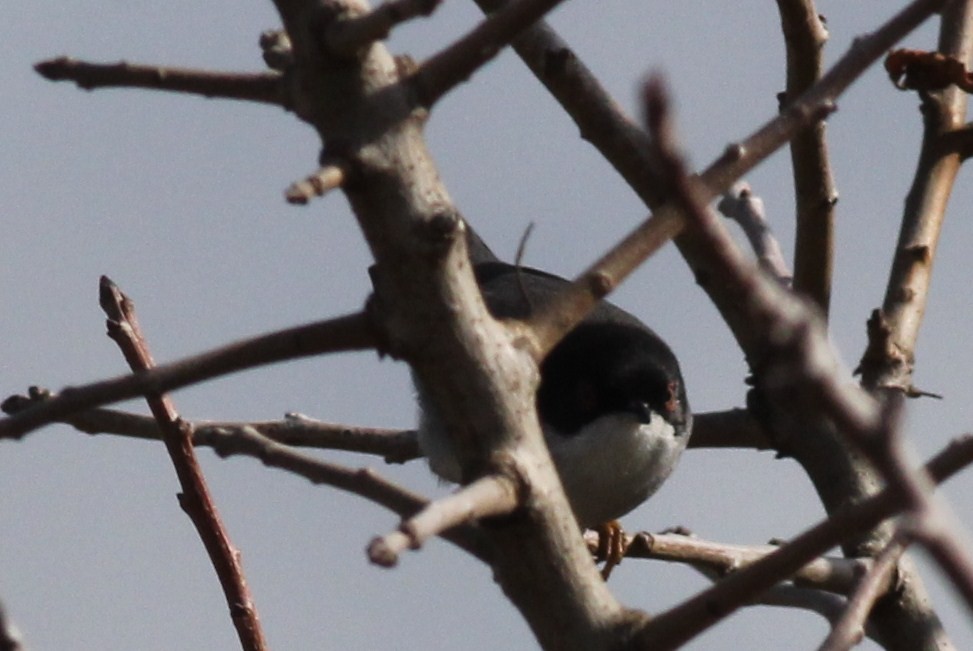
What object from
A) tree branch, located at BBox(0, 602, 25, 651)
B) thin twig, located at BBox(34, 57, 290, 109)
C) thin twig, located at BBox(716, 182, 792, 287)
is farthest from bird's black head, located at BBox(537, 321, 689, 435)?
tree branch, located at BBox(0, 602, 25, 651)

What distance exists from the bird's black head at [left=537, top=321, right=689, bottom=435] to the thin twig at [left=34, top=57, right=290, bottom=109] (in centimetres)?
348

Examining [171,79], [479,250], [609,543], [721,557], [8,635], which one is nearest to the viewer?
[8,635]

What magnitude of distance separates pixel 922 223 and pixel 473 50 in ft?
8.62

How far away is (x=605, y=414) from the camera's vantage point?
5.21 metres

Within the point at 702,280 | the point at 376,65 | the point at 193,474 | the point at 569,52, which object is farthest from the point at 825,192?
the point at 376,65

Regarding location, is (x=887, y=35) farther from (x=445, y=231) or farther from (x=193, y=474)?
(x=193, y=474)

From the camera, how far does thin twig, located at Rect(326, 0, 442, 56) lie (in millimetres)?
1479

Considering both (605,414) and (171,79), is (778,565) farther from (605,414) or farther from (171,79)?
(605,414)

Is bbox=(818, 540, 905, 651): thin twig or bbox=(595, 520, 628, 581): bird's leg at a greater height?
bbox=(595, 520, 628, 581): bird's leg

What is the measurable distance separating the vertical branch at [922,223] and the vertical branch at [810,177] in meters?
0.19

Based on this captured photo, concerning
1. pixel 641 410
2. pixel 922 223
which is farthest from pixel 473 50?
pixel 641 410

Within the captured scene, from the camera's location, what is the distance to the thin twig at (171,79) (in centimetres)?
168

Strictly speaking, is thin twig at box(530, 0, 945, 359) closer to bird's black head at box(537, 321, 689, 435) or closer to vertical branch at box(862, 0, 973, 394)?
vertical branch at box(862, 0, 973, 394)

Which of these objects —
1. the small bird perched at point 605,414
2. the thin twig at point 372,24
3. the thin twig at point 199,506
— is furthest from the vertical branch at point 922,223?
the thin twig at point 372,24
